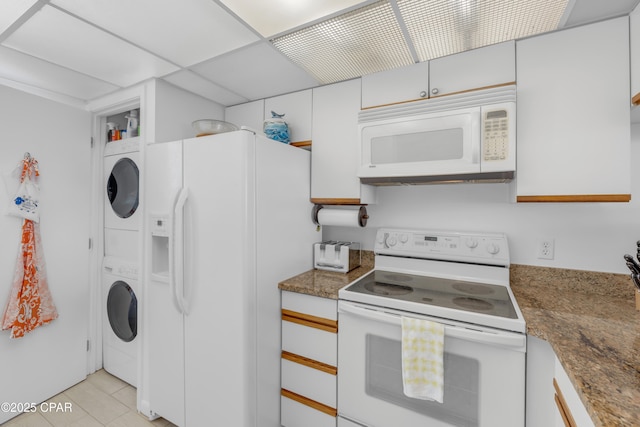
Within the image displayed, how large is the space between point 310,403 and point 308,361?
0.25 meters

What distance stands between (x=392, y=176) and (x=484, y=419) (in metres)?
1.25

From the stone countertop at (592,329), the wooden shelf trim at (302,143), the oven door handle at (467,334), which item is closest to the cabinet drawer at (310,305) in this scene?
the oven door handle at (467,334)

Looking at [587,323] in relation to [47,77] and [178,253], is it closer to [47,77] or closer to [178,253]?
[178,253]

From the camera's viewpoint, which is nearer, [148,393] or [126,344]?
[148,393]

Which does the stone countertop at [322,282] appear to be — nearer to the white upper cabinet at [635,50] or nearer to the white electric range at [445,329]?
the white electric range at [445,329]

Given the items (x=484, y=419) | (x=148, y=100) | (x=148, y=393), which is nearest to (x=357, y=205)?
(x=484, y=419)

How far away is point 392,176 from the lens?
5.43ft

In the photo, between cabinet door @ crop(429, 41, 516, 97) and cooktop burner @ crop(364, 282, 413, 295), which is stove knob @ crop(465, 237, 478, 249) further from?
cabinet door @ crop(429, 41, 516, 97)

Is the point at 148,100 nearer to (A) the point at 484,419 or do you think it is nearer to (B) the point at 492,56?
(B) the point at 492,56

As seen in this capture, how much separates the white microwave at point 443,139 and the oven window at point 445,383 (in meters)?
0.93

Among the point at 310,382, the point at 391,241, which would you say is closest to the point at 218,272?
the point at 310,382

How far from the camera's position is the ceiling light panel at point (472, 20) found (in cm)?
123

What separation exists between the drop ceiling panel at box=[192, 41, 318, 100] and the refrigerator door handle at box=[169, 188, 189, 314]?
34.0 inches

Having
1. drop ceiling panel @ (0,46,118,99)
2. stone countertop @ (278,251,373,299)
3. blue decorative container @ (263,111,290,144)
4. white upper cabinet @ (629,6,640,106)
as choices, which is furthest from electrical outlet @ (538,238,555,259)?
drop ceiling panel @ (0,46,118,99)
